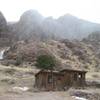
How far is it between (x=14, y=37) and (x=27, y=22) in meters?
18.5

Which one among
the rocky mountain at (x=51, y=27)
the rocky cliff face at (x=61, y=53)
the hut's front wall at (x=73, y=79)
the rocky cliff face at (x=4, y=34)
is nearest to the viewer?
the hut's front wall at (x=73, y=79)

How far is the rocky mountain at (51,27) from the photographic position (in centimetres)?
13800

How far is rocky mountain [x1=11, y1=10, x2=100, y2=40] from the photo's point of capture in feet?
453

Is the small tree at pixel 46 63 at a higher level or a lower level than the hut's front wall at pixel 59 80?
higher

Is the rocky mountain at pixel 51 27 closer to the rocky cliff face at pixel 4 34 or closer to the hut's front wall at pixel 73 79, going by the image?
the rocky cliff face at pixel 4 34

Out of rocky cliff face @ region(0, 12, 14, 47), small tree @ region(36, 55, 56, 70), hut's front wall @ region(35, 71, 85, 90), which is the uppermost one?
rocky cliff face @ region(0, 12, 14, 47)

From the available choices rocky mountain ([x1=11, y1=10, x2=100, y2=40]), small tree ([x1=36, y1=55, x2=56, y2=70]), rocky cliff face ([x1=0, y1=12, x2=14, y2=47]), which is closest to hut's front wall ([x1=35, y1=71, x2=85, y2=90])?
small tree ([x1=36, y1=55, x2=56, y2=70])

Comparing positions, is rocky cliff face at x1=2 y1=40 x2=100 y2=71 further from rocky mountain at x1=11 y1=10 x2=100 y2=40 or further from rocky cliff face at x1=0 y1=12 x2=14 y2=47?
rocky mountain at x1=11 y1=10 x2=100 y2=40

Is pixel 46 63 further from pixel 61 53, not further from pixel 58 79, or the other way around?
pixel 61 53

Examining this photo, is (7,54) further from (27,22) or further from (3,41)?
(27,22)

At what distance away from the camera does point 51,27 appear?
5965 inches

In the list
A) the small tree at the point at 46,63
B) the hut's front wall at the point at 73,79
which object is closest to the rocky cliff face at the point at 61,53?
the small tree at the point at 46,63

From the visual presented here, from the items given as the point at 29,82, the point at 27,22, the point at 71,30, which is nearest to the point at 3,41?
the point at 27,22

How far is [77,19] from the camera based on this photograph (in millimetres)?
172875
